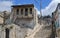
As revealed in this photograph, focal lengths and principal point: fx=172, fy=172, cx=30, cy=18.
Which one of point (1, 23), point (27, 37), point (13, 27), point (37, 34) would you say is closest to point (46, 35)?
point (37, 34)

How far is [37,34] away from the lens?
2675 centimetres

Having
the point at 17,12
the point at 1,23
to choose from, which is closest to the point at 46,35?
the point at 1,23

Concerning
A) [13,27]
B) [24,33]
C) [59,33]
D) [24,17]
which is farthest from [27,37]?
[24,17]

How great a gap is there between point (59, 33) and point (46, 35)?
2208mm

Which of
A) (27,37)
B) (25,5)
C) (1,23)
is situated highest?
(25,5)

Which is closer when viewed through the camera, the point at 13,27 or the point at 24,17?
the point at 13,27

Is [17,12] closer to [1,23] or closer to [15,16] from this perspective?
[15,16]

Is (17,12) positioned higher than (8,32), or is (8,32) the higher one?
(17,12)

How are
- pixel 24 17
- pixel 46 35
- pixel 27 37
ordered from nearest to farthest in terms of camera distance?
pixel 27 37, pixel 46 35, pixel 24 17

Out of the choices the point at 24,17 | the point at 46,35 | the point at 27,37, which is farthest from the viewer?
the point at 24,17

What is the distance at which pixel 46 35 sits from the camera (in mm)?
26203

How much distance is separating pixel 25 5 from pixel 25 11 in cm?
134

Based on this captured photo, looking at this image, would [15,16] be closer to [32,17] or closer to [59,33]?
[32,17]

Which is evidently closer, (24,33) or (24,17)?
(24,33)
